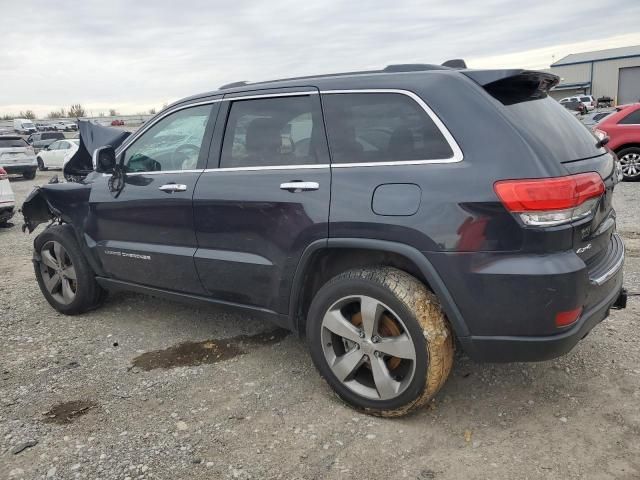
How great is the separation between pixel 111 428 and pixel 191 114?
2.11 meters

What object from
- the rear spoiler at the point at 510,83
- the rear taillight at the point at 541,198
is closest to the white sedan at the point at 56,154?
the rear spoiler at the point at 510,83

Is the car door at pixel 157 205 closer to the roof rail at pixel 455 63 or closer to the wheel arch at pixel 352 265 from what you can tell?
the wheel arch at pixel 352 265

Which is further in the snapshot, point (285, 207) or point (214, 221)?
point (214, 221)

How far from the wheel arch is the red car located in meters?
9.50

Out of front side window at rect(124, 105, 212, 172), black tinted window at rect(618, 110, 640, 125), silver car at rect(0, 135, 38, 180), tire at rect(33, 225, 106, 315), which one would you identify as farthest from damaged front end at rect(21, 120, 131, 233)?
silver car at rect(0, 135, 38, 180)

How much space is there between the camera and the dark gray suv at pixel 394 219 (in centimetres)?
247

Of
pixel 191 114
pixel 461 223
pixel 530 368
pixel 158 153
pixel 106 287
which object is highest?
pixel 191 114

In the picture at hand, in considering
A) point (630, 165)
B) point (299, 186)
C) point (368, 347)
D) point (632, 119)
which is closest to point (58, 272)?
point (299, 186)

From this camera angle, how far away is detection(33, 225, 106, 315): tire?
4543 mm

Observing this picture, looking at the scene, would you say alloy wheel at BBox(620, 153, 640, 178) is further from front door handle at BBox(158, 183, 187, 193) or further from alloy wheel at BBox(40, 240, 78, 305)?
alloy wheel at BBox(40, 240, 78, 305)

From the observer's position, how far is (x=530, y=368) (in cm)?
344

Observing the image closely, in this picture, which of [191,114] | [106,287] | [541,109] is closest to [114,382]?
[106,287]

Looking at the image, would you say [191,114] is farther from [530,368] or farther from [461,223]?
[530,368]

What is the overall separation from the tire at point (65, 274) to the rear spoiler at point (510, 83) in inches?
136
